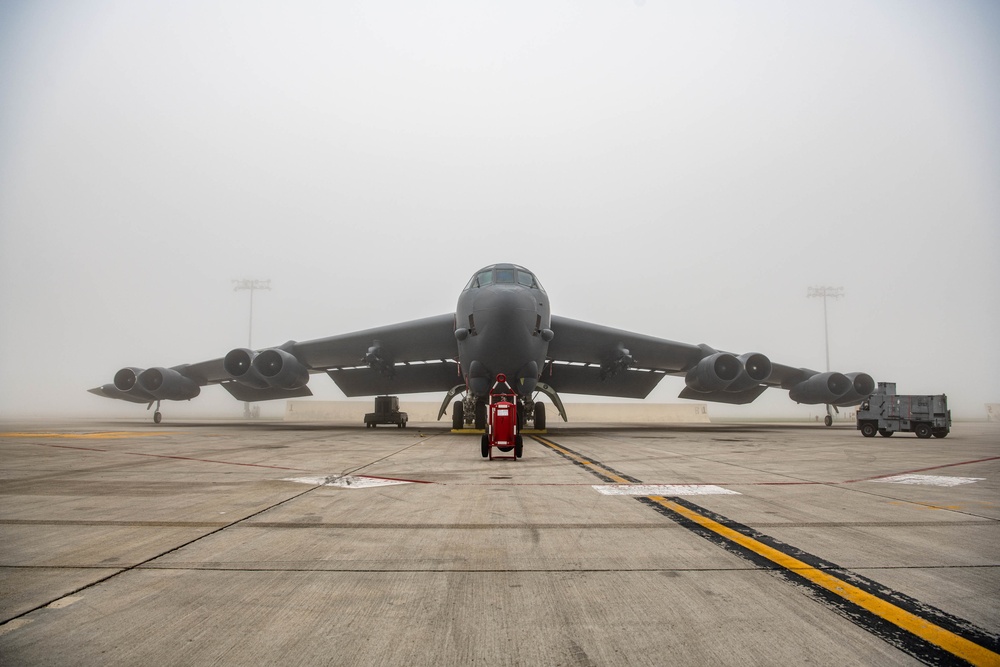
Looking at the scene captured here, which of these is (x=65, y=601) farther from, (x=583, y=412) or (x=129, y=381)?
(x=583, y=412)

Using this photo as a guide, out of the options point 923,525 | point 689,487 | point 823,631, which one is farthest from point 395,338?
point 823,631

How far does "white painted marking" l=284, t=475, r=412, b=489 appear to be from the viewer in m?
7.15

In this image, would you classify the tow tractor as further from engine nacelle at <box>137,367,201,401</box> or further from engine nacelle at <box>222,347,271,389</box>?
engine nacelle at <box>137,367,201,401</box>

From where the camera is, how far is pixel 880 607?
9.30ft

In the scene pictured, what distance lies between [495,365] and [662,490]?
397 inches

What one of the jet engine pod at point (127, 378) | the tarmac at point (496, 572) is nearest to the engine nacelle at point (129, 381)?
the jet engine pod at point (127, 378)

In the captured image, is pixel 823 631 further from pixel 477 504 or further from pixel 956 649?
pixel 477 504

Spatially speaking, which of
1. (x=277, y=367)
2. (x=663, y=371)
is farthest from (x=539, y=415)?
(x=277, y=367)

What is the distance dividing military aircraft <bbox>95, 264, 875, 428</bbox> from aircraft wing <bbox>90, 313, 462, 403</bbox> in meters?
0.04

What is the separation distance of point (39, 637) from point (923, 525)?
598cm

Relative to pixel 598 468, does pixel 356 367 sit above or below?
above

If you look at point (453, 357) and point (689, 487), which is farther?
point (453, 357)

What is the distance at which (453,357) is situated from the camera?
2242cm

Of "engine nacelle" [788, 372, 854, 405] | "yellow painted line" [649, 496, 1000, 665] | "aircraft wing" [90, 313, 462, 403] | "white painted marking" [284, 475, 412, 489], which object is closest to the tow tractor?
"engine nacelle" [788, 372, 854, 405]
